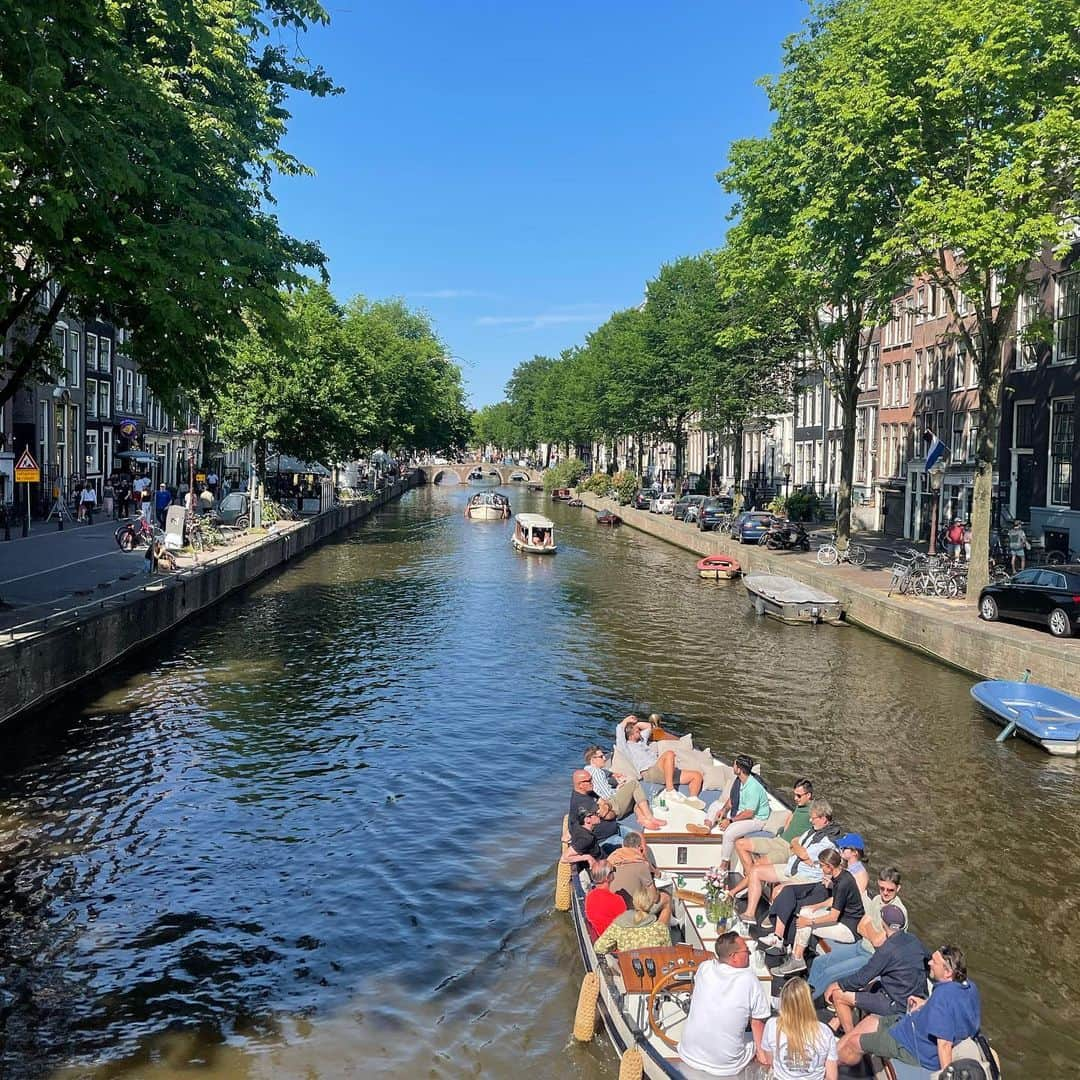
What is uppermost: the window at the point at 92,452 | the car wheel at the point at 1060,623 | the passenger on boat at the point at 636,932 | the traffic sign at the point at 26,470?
the window at the point at 92,452

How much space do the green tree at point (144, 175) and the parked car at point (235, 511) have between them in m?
25.3

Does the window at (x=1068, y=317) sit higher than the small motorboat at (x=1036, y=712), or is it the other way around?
the window at (x=1068, y=317)

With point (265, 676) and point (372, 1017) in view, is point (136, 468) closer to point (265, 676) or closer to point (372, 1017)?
point (265, 676)

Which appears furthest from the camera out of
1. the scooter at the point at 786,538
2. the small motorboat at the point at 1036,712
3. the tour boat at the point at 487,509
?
the tour boat at the point at 487,509

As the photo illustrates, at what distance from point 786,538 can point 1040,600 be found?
22597mm

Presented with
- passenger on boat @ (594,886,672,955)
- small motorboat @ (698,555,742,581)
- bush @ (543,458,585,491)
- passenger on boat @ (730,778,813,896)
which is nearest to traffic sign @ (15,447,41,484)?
small motorboat @ (698,555,742,581)

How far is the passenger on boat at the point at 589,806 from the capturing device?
1315 centimetres

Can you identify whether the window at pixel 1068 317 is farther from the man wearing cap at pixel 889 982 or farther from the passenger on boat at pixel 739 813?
the man wearing cap at pixel 889 982

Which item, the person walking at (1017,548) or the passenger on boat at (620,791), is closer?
the passenger on boat at (620,791)

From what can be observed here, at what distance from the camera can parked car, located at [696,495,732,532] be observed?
2430 inches

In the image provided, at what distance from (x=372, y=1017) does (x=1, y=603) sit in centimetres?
1745

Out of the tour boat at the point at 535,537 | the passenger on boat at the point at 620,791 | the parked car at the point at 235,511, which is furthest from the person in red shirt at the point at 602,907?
the tour boat at the point at 535,537

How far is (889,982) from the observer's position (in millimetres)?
9328

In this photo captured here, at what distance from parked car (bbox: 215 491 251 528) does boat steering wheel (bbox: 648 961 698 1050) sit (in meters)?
45.2
